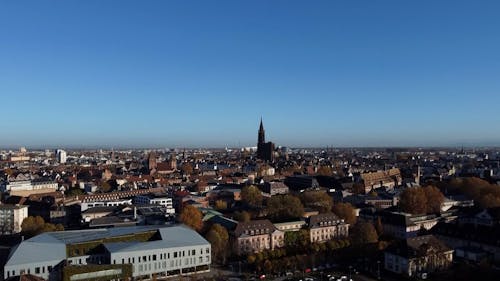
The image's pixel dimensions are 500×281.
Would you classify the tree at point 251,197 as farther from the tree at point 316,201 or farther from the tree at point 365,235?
the tree at point 365,235

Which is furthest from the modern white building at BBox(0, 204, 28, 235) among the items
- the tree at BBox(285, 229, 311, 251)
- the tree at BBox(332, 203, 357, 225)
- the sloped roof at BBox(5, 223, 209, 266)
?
the tree at BBox(332, 203, 357, 225)

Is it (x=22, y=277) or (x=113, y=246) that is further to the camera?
(x=113, y=246)

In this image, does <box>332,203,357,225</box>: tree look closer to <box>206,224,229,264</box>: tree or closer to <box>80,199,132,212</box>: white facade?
<box>206,224,229,264</box>: tree

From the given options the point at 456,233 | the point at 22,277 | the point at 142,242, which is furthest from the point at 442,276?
the point at 22,277

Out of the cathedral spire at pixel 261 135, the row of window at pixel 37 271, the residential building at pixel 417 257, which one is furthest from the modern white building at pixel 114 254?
the cathedral spire at pixel 261 135

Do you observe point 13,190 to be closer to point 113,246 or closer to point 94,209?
point 94,209

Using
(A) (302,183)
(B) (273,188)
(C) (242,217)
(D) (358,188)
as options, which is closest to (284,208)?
(C) (242,217)
